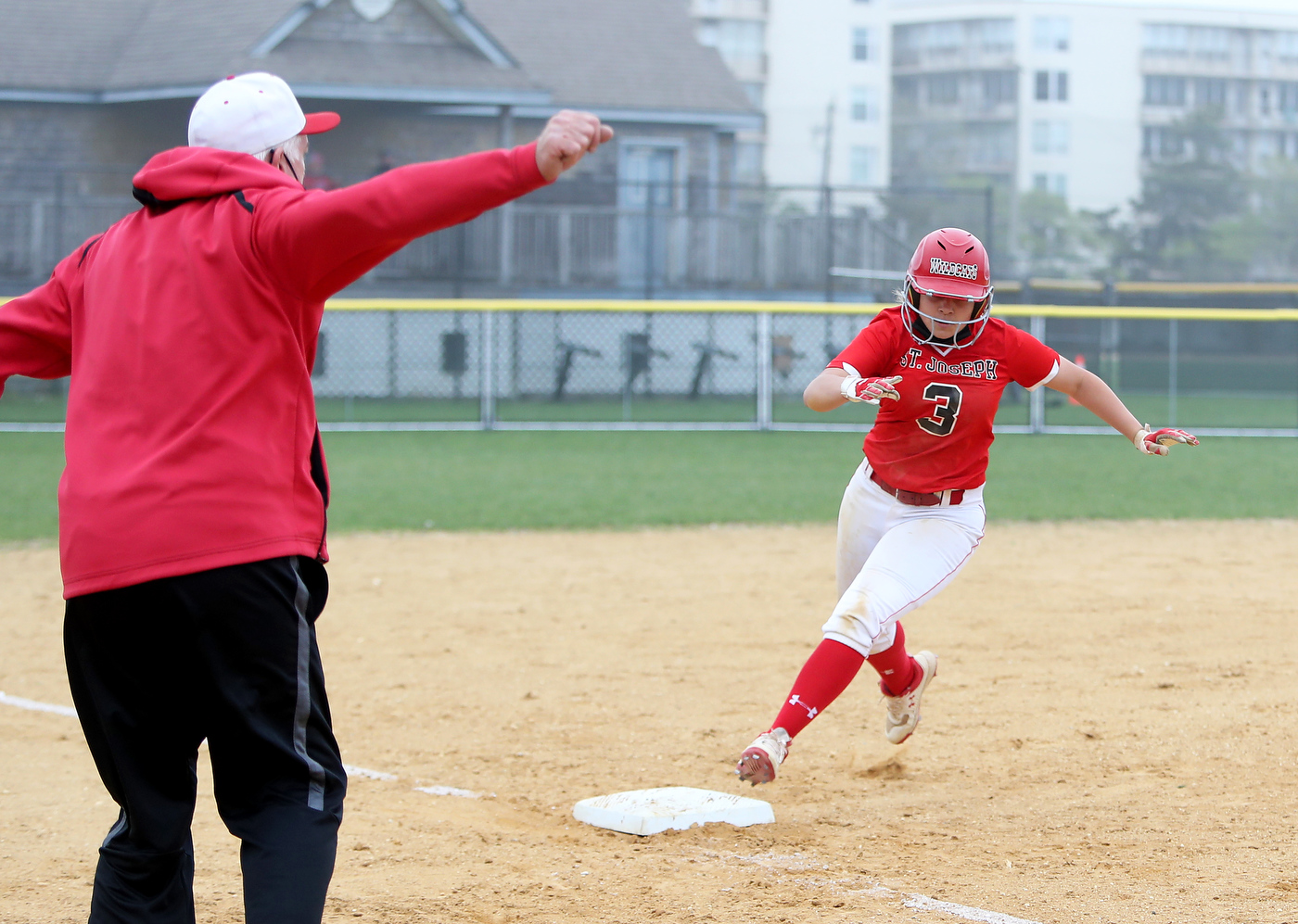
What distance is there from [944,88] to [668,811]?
229ft

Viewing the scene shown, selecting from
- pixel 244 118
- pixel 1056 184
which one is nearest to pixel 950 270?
pixel 244 118

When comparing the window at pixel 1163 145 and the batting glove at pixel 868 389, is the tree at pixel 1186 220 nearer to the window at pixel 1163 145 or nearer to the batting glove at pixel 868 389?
the window at pixel 1163 145

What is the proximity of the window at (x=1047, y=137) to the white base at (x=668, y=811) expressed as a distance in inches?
1403

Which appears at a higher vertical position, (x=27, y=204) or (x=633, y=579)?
(x=27, y=204)

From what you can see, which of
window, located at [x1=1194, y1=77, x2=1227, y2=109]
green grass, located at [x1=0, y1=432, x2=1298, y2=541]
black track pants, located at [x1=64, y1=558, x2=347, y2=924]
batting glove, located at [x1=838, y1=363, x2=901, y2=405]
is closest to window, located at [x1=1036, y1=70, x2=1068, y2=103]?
window, located at [x1=1194, y1=77, x2=1227, y2=109]

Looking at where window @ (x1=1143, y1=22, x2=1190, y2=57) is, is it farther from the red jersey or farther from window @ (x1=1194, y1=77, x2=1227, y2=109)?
the red jersey

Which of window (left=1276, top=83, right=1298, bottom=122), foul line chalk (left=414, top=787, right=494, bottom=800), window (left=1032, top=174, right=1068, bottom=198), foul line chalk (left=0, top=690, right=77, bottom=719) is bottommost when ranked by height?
foul line chalk (left=0, top=690, right=77, bottom=719)

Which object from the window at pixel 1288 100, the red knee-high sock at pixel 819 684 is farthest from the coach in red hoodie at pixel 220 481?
the window at pixel 1288 100

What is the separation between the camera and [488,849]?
396 cm

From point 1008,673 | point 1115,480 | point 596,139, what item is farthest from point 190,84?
point 596,139

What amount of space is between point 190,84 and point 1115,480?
1715 cm

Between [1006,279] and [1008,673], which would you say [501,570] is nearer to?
[1008,673]

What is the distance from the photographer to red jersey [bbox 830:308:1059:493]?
4.34m

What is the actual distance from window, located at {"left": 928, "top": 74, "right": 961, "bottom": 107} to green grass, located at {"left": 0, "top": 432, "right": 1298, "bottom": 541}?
5507 cm
